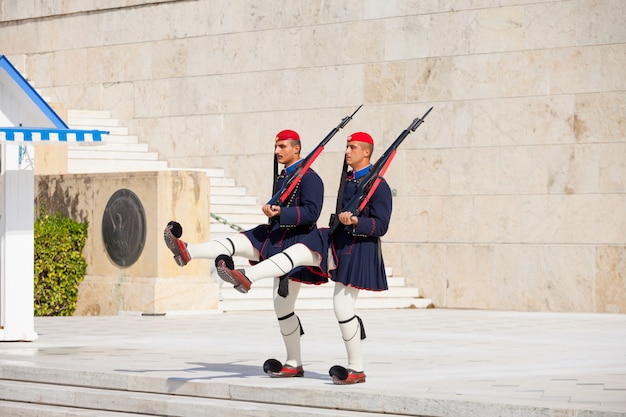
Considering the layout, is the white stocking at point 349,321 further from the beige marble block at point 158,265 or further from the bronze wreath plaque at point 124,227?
the bronze wreath plaque at point 124,227

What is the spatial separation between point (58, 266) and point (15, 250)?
5.33 meters

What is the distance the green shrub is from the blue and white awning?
237 inches

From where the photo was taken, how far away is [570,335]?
16.0 m

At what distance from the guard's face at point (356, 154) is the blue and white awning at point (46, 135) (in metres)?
4.59

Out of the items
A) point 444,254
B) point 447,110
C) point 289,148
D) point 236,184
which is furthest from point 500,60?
point 289,148

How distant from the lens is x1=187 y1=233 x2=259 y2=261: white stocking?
1063cm

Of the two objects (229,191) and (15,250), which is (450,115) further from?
(15,250)

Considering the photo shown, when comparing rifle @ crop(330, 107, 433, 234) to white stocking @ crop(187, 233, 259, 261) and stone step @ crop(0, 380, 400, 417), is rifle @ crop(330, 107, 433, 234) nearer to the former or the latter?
white stocking @ crop(187, 233, 259, 261)

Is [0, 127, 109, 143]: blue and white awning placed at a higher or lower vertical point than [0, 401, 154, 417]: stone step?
higher

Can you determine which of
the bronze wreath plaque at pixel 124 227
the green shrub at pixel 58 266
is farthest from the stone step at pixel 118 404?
the green shrub at pixel 58 266

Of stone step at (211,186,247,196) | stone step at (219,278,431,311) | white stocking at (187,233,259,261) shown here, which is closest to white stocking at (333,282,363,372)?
white stocking at (187,233,259,261)

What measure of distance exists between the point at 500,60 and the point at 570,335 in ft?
22.4

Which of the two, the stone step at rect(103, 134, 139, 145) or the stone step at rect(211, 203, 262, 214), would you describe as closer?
the stone step at rect(211, 203, 262, 214)

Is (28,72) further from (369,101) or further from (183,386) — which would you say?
(183,386)
